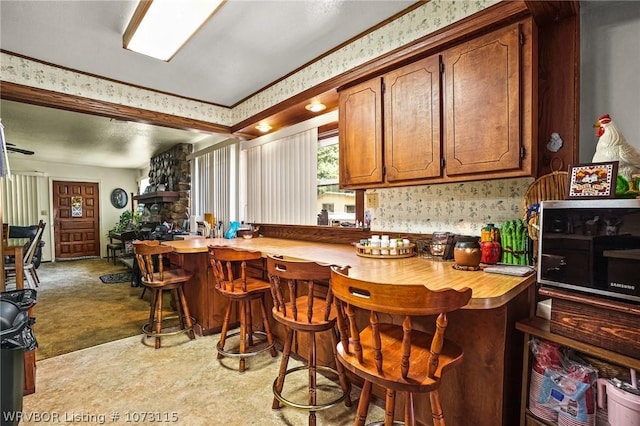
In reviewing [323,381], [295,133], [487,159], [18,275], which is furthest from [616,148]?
[18,275]

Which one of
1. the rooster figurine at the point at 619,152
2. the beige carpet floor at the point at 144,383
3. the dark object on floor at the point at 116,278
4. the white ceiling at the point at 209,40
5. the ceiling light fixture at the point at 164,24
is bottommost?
the dark object on floor at the point at 116,278

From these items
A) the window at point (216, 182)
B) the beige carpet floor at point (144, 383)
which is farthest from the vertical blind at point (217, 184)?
the beige carpet floor at point (144, 383)

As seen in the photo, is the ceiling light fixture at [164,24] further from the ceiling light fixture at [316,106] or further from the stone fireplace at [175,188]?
the stone fireplace at [175,188]

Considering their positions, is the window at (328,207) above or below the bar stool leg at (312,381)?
above

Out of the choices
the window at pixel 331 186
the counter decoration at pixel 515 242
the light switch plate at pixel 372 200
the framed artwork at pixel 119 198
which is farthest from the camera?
the framed artwork at pixel 119 198

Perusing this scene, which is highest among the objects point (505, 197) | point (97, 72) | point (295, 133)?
point (97, 72)

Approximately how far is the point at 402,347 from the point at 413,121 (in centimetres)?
136

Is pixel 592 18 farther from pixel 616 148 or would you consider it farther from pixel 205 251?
pixel 205 251

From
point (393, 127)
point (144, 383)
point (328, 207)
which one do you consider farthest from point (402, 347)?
point (328, 207)

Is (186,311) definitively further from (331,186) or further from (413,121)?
(413,121)

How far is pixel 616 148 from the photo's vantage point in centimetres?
122

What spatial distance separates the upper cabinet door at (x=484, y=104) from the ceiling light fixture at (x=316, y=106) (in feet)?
4.07

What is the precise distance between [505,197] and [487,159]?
342mm

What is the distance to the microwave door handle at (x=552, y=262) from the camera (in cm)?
113
